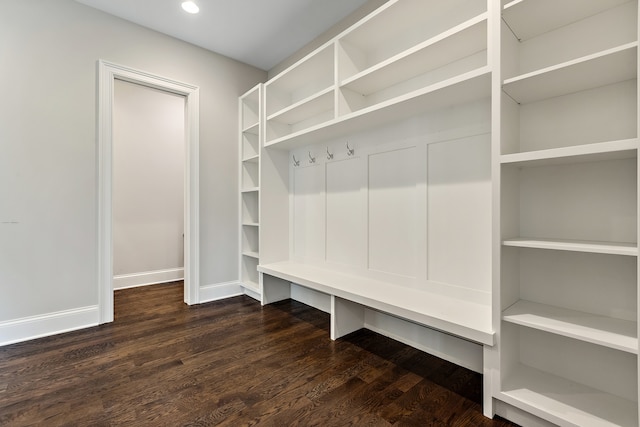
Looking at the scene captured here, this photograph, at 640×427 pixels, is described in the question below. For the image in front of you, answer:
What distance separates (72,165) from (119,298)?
1793mm

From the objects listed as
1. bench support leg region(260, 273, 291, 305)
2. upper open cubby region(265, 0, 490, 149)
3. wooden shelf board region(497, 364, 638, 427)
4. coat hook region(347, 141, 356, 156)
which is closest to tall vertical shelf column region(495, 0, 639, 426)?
wooden shelf board region(497, 364, 638, 427)

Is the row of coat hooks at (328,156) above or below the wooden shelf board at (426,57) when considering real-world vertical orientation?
below

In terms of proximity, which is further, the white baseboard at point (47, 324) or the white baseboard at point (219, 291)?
the white baseboard at point (219, 291)

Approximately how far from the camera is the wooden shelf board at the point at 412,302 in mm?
1602

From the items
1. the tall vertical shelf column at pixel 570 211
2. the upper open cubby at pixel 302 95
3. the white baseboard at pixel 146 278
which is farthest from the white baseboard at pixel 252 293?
the tall vertical shelf column at pixel 570 211

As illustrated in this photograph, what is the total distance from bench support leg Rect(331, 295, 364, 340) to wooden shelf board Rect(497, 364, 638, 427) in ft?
3.99

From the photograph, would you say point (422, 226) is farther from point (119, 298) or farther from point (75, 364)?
point (119, 298)

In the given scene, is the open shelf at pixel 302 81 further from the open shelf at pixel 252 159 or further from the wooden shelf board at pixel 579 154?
the wooden shelf board at pixel 579 154

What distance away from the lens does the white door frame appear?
9.05 feet

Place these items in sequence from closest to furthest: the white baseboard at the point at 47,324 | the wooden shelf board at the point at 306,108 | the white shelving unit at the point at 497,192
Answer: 1. the white shelving unit at the point at 497,192
2. the white baseboard at the point at 47,324
3. the wooden shelf board at the point at 306,108

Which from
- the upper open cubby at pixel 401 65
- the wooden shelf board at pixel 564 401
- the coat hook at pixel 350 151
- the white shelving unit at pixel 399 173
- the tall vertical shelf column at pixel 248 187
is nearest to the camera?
the wooden shelf board at pixel 564 401

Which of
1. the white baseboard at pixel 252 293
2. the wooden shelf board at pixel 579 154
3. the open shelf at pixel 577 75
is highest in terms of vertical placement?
the open shelf at pixel 577 75

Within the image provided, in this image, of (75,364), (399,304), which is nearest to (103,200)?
(75,364)

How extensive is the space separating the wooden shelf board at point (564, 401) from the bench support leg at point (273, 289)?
2.39 metres
